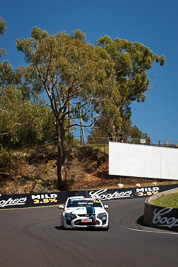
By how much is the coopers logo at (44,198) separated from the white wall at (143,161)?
11751mm

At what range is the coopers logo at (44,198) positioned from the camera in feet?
100.0

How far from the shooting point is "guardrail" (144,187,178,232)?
14117mm

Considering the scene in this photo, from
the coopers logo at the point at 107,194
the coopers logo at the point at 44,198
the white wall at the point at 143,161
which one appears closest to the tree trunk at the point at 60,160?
the white wall at the point at 143,161

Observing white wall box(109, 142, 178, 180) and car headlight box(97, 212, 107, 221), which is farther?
white wall box(109, 142, 178, 180)

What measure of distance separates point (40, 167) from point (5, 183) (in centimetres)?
551

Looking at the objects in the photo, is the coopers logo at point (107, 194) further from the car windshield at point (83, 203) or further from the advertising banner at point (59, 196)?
the car windshield at point (83, 203)

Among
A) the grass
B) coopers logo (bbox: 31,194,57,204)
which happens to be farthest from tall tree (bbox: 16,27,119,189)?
the grass

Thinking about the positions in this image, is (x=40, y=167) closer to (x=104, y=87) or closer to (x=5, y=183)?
(x=5, y=183)

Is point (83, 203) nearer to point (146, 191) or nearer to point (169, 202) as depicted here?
point (169, 202)

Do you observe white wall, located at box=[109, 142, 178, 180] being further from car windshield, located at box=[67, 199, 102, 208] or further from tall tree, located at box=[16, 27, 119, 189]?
car windshield, located at box=[67, 199, 102, 208]

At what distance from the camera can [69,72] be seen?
36.4 m

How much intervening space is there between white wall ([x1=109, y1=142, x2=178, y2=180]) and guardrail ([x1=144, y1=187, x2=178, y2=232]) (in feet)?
Result: 80.5

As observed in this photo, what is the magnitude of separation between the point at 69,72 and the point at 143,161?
15.5m

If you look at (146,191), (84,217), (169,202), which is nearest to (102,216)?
(84,217)
